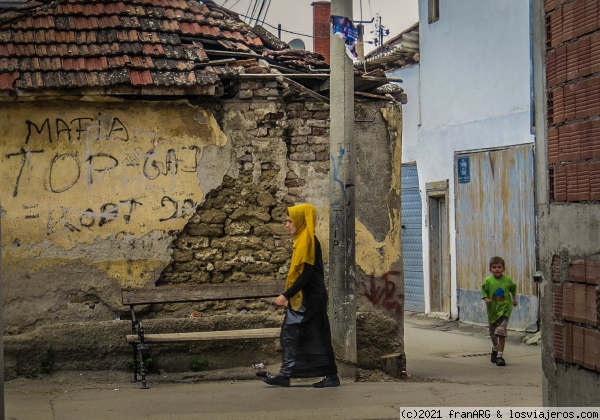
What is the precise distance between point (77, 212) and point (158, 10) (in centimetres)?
251

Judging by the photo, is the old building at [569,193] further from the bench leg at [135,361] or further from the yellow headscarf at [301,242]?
the bench leg at [135,361]

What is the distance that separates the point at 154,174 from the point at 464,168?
9.75 metres

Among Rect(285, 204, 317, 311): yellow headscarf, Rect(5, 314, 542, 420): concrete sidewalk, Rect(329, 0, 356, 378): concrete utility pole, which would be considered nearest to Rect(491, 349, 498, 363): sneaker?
Rect(5, 314, 542, 420): concrete sidewalk

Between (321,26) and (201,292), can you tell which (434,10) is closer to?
(321,26)

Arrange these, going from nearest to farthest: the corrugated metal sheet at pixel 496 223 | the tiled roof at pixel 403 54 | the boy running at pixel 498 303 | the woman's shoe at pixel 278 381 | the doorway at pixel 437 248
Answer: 1. the woman's shoe at pixel 278 381
2. the boy running at pixel 498 303
3. the corrugated metal sheet at pixel 496 223
4. the doorway at pixel 437 248
5. the tiled roof at pixel 403 54

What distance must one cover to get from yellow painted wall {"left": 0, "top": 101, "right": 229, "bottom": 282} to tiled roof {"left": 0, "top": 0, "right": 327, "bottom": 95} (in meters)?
0.38

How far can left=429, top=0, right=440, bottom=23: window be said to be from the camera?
21.4 metres

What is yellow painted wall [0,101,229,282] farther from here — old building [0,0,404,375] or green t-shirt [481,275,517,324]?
green t-shirt [481,275,517,324]

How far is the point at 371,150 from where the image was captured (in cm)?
1146

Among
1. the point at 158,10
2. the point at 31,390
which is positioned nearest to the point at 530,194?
the point at 158,10

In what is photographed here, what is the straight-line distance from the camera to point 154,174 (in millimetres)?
11039

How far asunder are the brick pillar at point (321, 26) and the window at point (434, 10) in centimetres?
492

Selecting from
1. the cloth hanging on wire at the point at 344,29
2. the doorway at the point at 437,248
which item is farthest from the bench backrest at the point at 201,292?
the doorway at the point at 437,248

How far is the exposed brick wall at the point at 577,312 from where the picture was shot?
18.5ft
